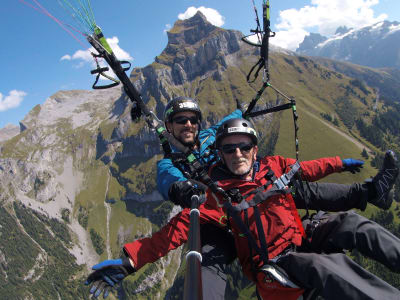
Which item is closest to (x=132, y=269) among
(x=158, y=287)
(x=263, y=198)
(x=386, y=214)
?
(x=263, y=198)

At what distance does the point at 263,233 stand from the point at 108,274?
3056 mm

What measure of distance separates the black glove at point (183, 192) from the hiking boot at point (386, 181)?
3.85 metres

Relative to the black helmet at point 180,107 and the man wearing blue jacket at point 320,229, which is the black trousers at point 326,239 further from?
the black helmet at point 180,107

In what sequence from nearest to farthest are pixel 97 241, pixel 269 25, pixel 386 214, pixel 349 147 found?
Result: pixel 269 25 → pixel 386 214 → pixel 349 147 → pixel 97 241

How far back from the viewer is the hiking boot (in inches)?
205

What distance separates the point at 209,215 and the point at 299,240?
Answer: 1.84 m

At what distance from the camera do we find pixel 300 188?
564 cm

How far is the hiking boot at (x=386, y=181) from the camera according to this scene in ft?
17.1

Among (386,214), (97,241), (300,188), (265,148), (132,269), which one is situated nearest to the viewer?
(132,269)

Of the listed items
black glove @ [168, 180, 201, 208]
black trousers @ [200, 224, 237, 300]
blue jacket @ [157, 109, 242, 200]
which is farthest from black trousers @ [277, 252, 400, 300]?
blue jacket @ [157, 109, 242, 200]

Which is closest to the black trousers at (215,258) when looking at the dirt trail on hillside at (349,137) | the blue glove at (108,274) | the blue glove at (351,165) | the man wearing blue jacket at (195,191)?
the man wearing blue jacket at (195,191)

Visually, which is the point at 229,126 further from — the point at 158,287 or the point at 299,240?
the point at 158,287

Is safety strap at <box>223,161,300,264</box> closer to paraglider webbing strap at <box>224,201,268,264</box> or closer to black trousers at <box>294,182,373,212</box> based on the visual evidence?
paraglider webbing strap at <box>224,201,268,264</box>

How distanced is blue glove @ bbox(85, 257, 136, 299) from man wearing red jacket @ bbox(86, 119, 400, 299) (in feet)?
0.07
